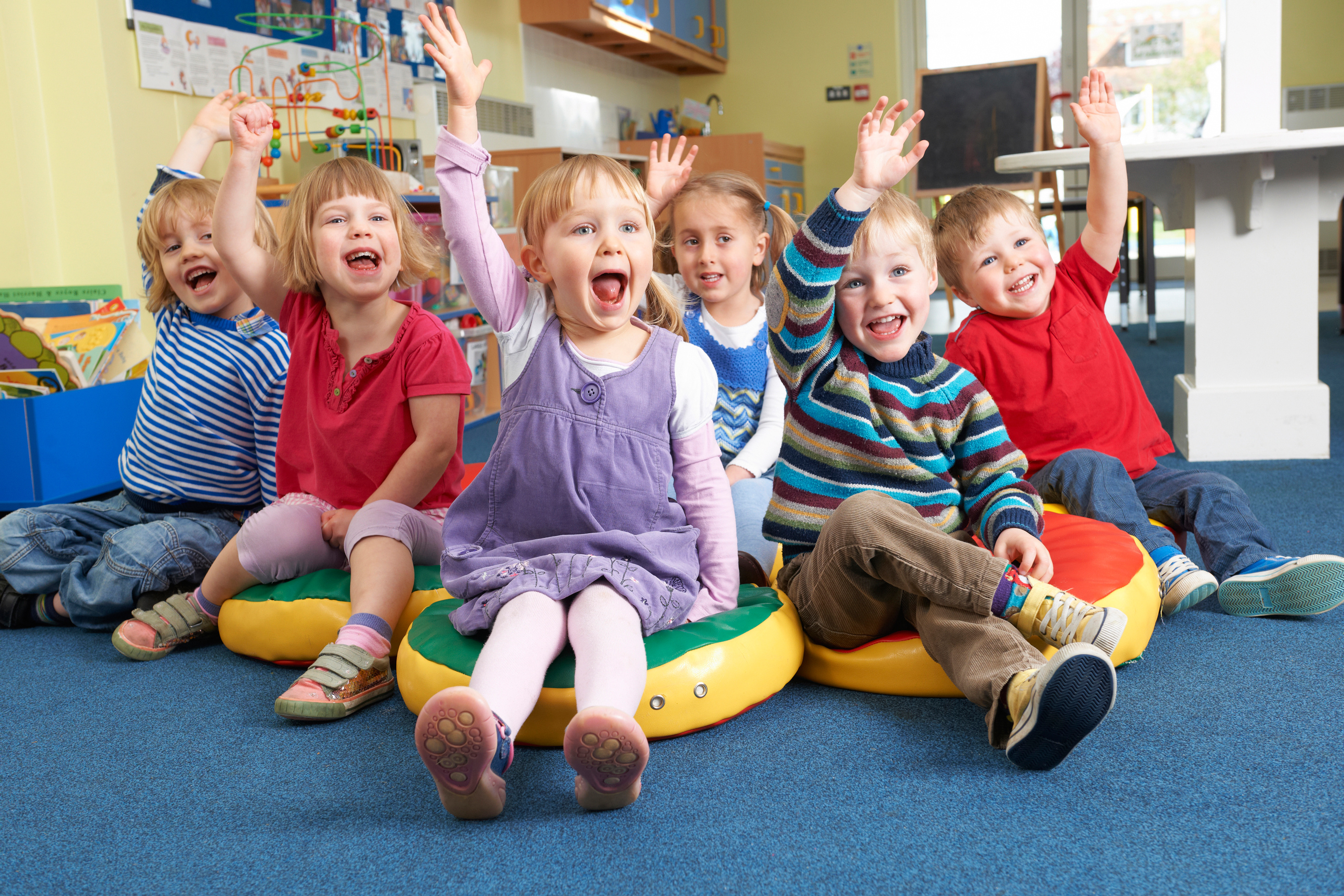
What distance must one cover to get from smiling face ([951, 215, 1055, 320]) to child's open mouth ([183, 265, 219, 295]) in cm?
120

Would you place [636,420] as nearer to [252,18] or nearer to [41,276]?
[41,276]

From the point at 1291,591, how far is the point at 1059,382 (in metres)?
0.42

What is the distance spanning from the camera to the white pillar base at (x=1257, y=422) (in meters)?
2.39

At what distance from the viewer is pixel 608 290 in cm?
119

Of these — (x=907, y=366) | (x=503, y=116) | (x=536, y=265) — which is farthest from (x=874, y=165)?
(x=503, y=116)

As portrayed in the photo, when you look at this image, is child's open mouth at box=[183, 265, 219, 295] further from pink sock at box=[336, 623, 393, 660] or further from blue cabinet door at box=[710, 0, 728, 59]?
blue cabinet door at box=[710, 0, 728, 59]

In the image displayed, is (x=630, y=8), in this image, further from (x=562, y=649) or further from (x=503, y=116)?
(x=562, y=649)

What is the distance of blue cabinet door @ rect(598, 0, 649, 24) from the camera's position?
4727mm

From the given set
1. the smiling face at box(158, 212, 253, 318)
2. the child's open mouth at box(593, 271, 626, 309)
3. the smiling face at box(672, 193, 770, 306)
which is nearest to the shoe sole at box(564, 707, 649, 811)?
the child's open mouth at box(593, 271, 626, 309)

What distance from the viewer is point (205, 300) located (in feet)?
5.65

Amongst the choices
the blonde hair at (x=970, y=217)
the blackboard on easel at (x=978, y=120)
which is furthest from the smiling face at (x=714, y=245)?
the blackboard on easel at (x=978, y=120)

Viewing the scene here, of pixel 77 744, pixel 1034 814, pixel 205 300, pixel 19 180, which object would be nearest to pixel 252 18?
pixel 19 180

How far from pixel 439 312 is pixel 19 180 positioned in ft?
3.75

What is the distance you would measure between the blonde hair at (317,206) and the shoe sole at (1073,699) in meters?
1.07
